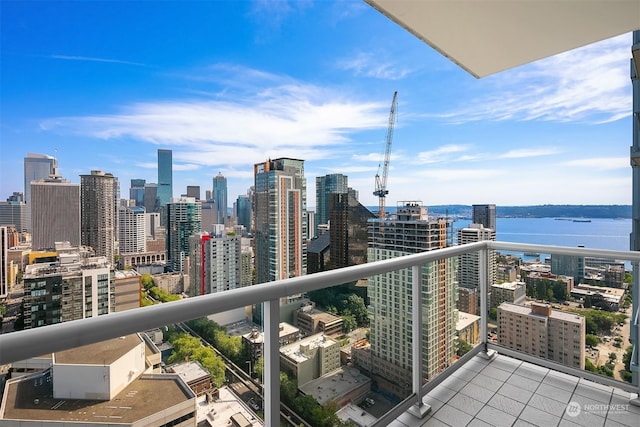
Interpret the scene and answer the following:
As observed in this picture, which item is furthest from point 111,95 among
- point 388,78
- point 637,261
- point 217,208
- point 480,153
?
point 637,261

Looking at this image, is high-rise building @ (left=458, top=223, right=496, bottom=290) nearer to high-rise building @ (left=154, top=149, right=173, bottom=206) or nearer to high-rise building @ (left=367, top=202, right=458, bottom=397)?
high-rise building @ (left=367, top=202, right=458, bottom=397)

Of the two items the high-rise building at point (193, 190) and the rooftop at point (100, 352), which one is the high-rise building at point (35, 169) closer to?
the high-rise building at point (193, 190)

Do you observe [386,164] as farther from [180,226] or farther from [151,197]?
[151,197]

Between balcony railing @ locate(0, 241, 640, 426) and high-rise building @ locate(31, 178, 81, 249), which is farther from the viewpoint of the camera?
high-rise building @ locate(31, 178, 81, 249)

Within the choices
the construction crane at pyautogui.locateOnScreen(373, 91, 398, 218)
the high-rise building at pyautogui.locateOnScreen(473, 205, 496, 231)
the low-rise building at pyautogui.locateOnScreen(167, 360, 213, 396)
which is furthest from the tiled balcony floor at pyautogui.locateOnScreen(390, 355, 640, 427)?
the construction crane at pyautogui.locateOnScreen(373, 91, 398, 218)

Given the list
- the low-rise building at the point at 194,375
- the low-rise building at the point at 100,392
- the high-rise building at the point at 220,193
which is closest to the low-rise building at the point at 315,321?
the low-rise building at the point at 194,375

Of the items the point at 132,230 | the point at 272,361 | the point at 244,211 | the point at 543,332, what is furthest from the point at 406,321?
the point at 244,211
